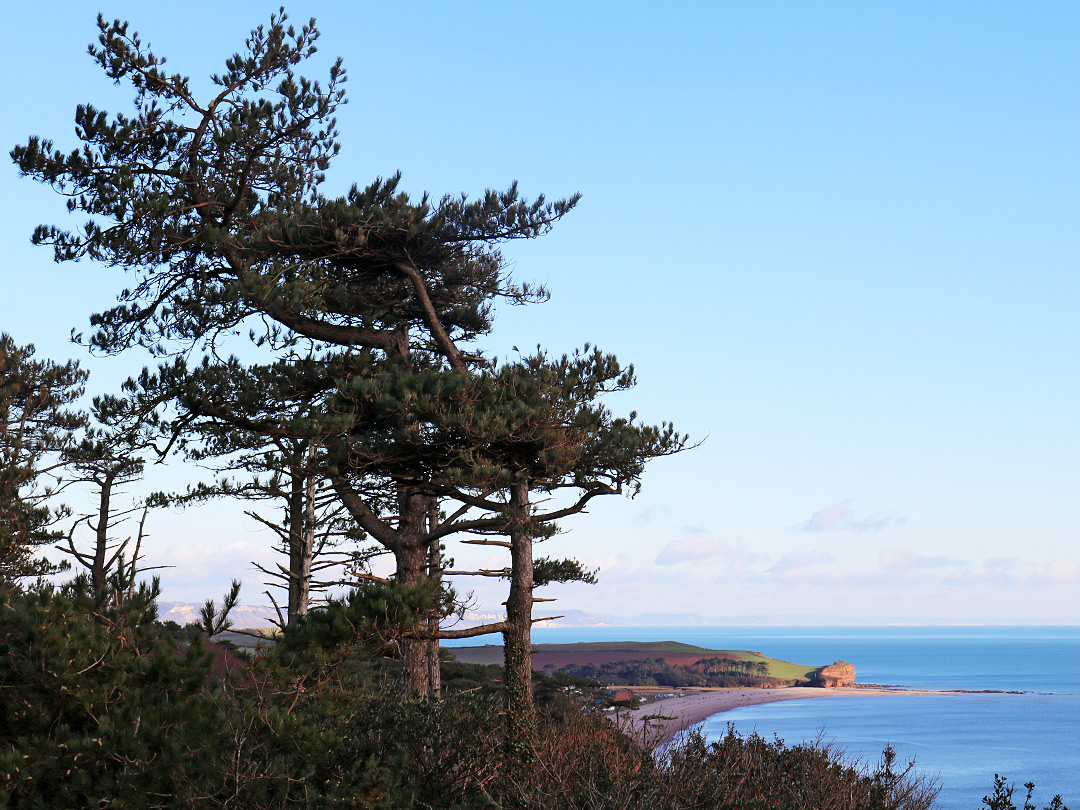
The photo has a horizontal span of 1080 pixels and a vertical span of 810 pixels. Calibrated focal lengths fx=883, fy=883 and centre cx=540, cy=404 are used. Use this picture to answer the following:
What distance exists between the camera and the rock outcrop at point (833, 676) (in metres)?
99.4

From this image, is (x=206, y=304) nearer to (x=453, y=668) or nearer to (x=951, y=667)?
(x=453, y=668)

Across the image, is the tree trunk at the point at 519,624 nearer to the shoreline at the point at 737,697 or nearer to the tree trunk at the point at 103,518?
the tree trunk at the point at 103,518

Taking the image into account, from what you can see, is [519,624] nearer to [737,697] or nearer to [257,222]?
[257,222]

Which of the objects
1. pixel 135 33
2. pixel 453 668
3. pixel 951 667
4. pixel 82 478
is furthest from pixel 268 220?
pixel 951 667

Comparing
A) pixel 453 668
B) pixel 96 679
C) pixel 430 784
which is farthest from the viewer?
pixel 453 668

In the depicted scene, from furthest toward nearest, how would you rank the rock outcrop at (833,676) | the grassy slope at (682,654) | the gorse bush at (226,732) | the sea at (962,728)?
the grassy slope at (682,654) < the rock outcrop at (833,676) < the sea at (962,728) < the gorse bush at (226,732)

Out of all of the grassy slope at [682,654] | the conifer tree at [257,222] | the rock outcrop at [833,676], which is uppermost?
the conifer tree at [257,222]

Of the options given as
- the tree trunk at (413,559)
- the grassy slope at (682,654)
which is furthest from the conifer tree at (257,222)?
the grassy slope at (682,654)

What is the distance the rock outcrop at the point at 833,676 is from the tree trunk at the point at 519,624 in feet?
311

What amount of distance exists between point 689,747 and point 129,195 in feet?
33.8

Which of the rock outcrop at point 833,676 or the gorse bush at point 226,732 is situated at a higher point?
the gorse bush at point 226,732

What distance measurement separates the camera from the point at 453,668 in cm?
2906

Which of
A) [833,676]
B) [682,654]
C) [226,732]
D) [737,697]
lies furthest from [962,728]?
[226,732]

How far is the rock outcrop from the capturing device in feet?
326
